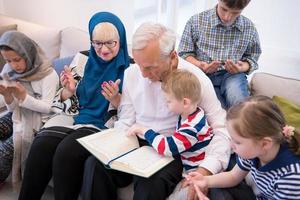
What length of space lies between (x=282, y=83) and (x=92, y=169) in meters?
1.03

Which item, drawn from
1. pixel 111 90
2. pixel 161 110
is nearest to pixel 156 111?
pixel 161 110

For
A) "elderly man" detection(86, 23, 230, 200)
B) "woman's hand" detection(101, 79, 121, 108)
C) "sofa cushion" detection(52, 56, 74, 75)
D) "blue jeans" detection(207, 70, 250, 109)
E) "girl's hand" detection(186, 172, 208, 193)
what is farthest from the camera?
"sofa cushion" detection(52, 56, 74, 75)

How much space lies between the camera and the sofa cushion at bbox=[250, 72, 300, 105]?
167 centimetres

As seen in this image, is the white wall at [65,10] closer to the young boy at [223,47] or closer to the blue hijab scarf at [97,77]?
the young boy at [223,47]

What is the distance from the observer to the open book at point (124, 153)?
1.28m

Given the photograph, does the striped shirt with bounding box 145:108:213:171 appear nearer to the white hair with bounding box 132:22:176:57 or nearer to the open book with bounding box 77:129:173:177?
the open book with bounding box 77:129:173:177

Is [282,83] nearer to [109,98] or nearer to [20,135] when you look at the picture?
[109,98]

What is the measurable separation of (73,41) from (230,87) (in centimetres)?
117

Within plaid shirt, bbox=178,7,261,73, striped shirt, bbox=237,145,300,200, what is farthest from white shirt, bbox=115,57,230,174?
plaid shirt, bbox=178,7,261,73

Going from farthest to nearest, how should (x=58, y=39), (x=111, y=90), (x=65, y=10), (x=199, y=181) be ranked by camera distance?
(x=65, y=10)
(x=58, y=39)
(x=111, y=90)
(x=199, y=181)

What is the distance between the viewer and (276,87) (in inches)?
67.3

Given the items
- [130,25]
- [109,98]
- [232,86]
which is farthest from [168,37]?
[130,25]

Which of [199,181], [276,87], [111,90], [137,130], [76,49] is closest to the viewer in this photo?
[199,181]

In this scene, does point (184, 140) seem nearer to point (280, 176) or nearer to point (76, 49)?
point (280, 176)
